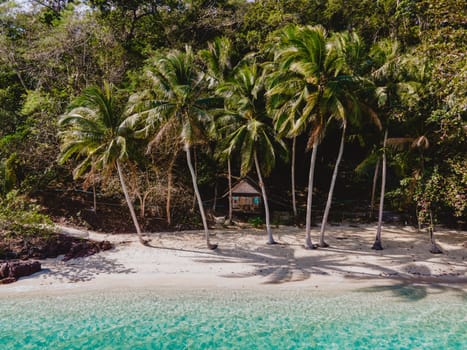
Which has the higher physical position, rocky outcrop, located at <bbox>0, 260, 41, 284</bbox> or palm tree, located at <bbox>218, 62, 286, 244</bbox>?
palm tree, located at <bbox>218, 62, 286, 244</bbox>

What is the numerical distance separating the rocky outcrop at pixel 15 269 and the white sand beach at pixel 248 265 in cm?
28

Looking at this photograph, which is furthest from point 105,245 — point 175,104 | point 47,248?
point 175,104

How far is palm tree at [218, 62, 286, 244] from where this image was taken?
51.2ft

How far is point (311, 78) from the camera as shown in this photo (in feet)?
45.3

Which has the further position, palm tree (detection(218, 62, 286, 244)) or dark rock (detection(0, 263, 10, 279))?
palm tree (detection(218, 62, 286, 244))

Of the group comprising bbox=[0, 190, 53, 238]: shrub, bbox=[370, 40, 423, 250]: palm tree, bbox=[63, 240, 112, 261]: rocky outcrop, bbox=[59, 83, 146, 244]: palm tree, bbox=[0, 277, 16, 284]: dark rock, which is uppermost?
bbox=[370, 40, 423, 250]: palm tree

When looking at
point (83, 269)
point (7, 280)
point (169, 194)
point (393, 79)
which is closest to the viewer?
point (7, 280)

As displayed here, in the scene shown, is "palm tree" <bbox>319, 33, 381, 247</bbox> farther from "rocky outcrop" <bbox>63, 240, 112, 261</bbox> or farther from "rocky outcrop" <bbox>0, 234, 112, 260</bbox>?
"rocky outcrop" <bbox>0, 234, 112, 260</bbox>

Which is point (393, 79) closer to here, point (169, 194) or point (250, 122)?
point (250, 122)

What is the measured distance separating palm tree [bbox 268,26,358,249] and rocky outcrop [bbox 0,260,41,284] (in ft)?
37.6

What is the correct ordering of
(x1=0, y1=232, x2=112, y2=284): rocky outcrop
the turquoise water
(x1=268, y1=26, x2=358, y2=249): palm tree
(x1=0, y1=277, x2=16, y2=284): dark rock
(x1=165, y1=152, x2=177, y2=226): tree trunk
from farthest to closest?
1. (x1=165, y1=152, x2=177, y2=226): tree trunk
2. (x1=0, y1=232, x2=112, y2=284): rocky outcrop
3. (x1=268, y1=26, x2=358, y2=249): palm tree
4. (x1=0, y1=277, x2=16, y2=284): dark rock
5. the turquoise water

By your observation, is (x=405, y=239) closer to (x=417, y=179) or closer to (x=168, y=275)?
(x=417, y=179)

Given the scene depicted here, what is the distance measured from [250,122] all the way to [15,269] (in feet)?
36.6

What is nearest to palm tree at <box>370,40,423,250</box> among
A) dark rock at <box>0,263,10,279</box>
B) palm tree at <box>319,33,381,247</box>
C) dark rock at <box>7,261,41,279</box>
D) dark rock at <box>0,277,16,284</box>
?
palm tree at <box>319,33,381,247</box>
